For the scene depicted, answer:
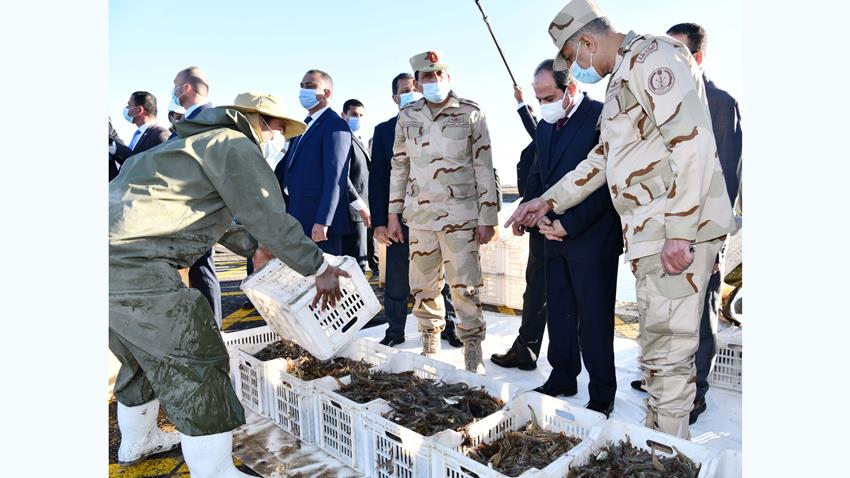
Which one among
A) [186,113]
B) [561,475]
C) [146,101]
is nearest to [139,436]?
[561,475]

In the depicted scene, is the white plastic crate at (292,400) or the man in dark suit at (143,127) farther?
the man in dark suit at (143,127)

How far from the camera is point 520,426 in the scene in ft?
7.90

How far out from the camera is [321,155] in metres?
4.12

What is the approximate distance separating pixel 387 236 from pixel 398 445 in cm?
220

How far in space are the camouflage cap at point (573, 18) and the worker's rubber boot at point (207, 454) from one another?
7.57 ft

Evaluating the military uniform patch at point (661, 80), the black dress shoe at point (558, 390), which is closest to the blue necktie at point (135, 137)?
the black dress shoe at point (558, 390)

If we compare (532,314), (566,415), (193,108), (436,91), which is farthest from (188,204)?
(193,108)

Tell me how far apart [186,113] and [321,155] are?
137cm

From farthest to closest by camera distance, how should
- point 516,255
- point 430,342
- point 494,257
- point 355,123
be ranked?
1. point 355,123
2. point 494,257
3. point 516,255
4. point 430,342

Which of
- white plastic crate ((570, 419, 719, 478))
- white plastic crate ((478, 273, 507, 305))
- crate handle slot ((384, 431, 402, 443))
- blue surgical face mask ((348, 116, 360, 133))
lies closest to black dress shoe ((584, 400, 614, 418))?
white plastic crate ((570, 419, 719, 478))

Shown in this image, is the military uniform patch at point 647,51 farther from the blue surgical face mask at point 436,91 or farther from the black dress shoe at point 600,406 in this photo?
the black dress shoe at point 600,406

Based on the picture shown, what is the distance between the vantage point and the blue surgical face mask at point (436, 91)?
3.57 m

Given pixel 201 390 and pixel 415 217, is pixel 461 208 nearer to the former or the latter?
pixel 415 217

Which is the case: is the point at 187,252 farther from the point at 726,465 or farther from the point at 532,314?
the point at 532,314
